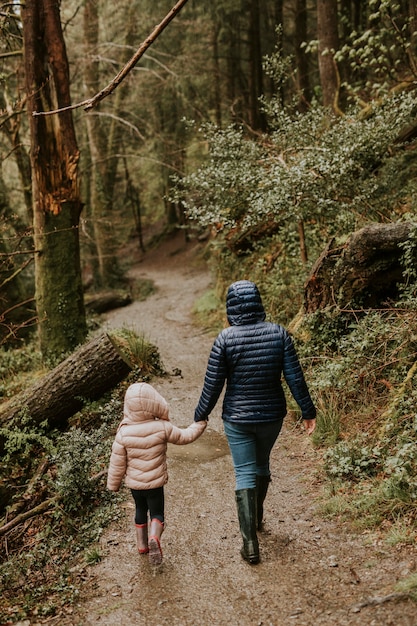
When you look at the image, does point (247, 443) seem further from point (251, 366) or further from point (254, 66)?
point (254, 66)

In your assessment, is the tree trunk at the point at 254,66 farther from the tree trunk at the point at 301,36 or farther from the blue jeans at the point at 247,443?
the blue jeans at the point at 247,443

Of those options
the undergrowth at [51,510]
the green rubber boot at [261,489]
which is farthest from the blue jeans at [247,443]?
the undergrowth at [51,510]

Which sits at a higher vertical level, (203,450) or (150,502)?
(150,502)

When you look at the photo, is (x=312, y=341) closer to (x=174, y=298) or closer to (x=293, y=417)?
(x=293, y=417)

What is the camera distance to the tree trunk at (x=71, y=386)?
6605 millimetres

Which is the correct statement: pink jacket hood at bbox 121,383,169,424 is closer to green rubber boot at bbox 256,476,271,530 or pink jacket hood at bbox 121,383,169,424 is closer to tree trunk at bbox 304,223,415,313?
green rubber boot at bbox 256,476,271,530

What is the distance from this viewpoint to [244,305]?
377 centimetres

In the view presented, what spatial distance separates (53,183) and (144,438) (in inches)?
245

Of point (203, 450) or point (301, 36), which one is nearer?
point (203, 450)

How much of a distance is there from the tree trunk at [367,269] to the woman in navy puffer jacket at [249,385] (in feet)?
8.58

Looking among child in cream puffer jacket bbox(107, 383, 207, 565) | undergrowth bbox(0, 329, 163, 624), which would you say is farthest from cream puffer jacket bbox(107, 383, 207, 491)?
undergrowth bbox(0, 329, 163, 624)

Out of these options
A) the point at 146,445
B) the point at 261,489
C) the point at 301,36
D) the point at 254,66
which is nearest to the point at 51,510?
the point at 146,445

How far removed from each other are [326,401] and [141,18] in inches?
639

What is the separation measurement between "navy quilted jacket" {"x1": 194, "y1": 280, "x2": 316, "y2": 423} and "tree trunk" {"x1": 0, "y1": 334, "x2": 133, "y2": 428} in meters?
3.26
